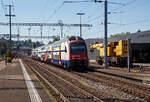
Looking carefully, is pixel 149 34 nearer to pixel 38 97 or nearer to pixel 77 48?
pixel 77 48

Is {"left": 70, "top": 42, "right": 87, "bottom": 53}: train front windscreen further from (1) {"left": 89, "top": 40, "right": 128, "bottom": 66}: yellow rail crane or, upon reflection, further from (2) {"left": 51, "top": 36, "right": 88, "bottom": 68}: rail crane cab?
(1) {"left": 89, "top": 40, "right": 128, "bottom": 66}: yellow rail crane

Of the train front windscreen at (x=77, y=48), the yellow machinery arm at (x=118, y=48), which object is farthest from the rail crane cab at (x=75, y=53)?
the yellow machinery arm at (x=118, y=48)

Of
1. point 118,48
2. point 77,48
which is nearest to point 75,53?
point 77,48

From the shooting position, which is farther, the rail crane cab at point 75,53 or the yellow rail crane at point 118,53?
the yellow rail crane at point 118,53

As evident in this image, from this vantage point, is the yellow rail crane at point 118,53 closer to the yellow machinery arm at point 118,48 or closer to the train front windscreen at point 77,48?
the yellow machinery arm at point 118,48

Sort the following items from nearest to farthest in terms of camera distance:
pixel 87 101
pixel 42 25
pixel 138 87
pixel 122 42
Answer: pixel 87 101
pixel 138 87
pixel 122 42
pixel 42 25

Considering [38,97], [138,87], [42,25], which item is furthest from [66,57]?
[42,25]

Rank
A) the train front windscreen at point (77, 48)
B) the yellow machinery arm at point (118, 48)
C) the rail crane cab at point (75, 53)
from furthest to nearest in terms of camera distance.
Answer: the yellow machinery arm at point (118, 48)
the train front windscreen at point (77, 48)
the rail crane cab at point (75, 53)

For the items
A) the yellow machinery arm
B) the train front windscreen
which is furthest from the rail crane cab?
the yellow machinery arm

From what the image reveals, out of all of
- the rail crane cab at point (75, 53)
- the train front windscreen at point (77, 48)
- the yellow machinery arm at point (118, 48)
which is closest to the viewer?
the rail crane cab at point (75, 53)

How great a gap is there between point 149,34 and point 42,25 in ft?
77.7

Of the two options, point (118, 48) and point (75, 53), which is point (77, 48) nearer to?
point (75, 53)

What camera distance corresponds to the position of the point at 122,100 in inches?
404

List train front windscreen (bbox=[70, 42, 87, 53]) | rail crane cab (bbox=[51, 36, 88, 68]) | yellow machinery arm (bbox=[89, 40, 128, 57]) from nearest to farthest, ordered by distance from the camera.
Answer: rail crane cab (bbox=[51, 36, 88, 68]), train front windscreen (bbox=[70, 42, 87, 53]), yellow machinery arm (bbox=[89, 40, 128, 57])
